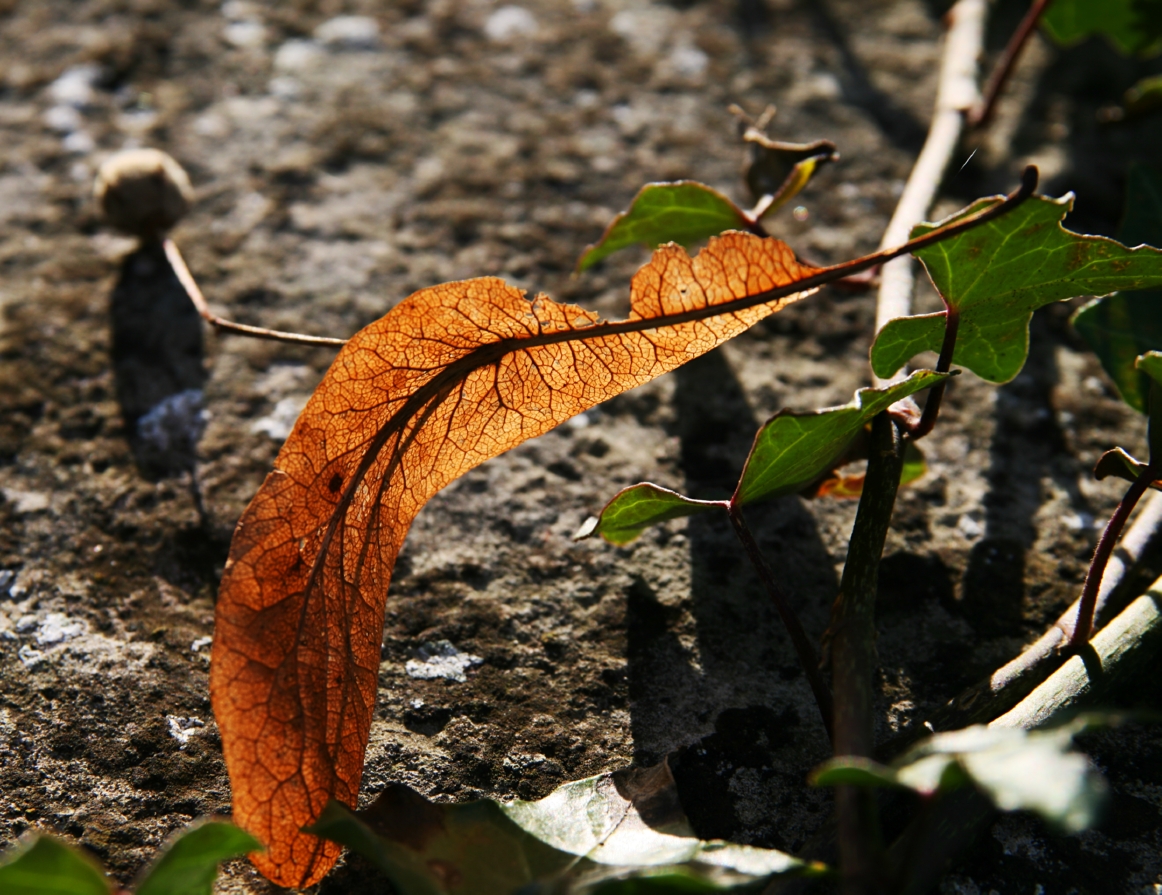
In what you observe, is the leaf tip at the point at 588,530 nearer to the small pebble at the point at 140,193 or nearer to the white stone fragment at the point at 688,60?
the small pebble at the point at 140,193

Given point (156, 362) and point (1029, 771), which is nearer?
point (1029, 771)

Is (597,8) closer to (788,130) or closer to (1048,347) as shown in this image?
(788,130)

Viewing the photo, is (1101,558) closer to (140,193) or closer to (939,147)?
(939,147)

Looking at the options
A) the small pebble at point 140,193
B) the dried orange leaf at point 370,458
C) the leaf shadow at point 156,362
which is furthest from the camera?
the small pebble at point 140,193

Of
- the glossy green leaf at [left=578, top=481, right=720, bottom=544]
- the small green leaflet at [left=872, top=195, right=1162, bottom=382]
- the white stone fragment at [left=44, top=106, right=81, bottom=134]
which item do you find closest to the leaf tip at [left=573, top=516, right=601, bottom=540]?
Answer: the glossy green leaf at [left=578, top=481, right=720, bottom=544]

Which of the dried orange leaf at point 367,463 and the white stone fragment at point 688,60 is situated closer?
the dried orange leaf at point 367,463

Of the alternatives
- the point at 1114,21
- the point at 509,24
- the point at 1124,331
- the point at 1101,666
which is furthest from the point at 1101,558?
the point at 509,24

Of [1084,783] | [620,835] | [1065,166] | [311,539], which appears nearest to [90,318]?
[311,539]

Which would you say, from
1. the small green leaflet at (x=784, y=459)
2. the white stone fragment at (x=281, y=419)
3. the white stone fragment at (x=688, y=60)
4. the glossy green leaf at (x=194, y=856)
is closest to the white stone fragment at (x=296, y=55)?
the white stone fragment at (x=688, y=60)
